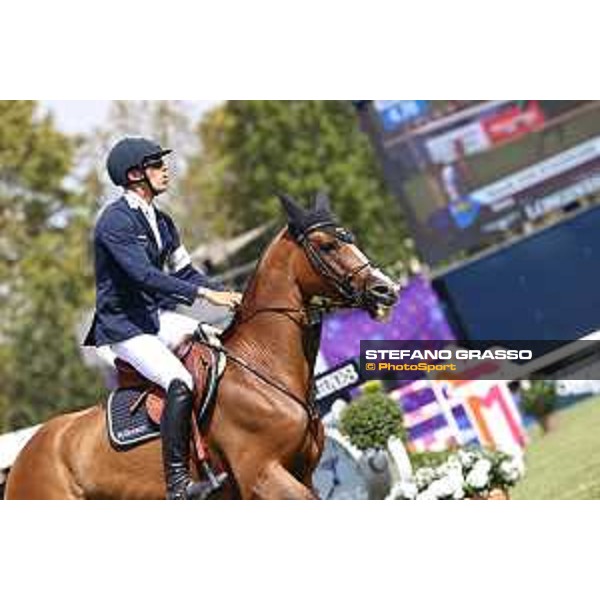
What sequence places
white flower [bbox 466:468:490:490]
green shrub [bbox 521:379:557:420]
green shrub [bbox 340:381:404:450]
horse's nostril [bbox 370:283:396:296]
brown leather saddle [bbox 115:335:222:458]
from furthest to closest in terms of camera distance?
green shrub [bbox 521:379:557:420], green shrub [bbox 340:381:404:450], white flower [bbox 466:468:490:490], brown leather saddle [bbox 115:335:222:458], horse's nostril [bbox 370:283:396:296]

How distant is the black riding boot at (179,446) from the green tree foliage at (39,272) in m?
2.08

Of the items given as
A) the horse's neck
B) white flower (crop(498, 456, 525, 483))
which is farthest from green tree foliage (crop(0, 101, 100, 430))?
white flower (crop(498, 456, 525, 483))

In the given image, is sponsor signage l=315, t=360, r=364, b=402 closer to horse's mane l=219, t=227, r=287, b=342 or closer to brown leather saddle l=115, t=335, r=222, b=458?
horse's mane l=219, t=227, r=287, b=342

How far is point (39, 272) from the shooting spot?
9203 millimetres

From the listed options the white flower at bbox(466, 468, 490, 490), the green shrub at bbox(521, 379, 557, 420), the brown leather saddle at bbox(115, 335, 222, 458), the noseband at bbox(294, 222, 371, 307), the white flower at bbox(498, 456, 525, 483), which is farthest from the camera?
the green shrub at bbox(521, 379, 557, 420)

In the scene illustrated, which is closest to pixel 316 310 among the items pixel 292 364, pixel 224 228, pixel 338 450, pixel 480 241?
pixel 292 364

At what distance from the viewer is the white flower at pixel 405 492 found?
24.2 ft

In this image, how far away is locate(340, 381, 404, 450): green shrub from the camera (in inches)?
296

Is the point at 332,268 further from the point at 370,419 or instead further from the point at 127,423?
the point at 370,419

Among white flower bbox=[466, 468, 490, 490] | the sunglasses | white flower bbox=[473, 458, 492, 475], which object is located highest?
the sunglasses

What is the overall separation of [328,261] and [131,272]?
85 centimetres

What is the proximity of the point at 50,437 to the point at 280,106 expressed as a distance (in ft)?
25.3

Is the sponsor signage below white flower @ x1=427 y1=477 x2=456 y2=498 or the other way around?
the other way around

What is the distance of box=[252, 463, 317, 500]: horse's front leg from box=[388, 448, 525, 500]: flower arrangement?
134 centimetres
